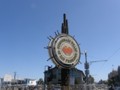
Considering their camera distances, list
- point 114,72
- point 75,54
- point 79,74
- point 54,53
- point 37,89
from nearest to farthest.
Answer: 1. point 54,53
2. point 75,54
3. point 37,89
4. point 79,74
5. point 114,72

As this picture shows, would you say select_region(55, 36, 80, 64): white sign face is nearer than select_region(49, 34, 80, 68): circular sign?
No

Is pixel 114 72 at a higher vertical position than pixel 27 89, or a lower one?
higher

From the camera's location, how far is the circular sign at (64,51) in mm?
10758

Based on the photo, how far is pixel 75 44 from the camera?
11594 mm

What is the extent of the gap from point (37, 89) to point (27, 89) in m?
1.54

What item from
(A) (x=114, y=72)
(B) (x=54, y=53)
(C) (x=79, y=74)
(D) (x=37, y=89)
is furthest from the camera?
(A) (x=114, y=72)

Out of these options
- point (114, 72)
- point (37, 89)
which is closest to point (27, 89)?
point (37, 89)

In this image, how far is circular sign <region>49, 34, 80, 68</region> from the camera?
1076 cm

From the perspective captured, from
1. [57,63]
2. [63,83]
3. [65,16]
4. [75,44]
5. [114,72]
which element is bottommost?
[63,83]

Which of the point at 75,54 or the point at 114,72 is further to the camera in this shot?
the point at 114,72

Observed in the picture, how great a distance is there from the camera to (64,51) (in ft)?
36.4

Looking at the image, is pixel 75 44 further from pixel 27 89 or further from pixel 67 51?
pixel 27 89

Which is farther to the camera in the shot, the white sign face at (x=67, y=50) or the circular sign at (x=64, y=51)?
the white sign face at (x=67, y=50)

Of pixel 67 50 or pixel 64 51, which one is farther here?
pixel 67 50
